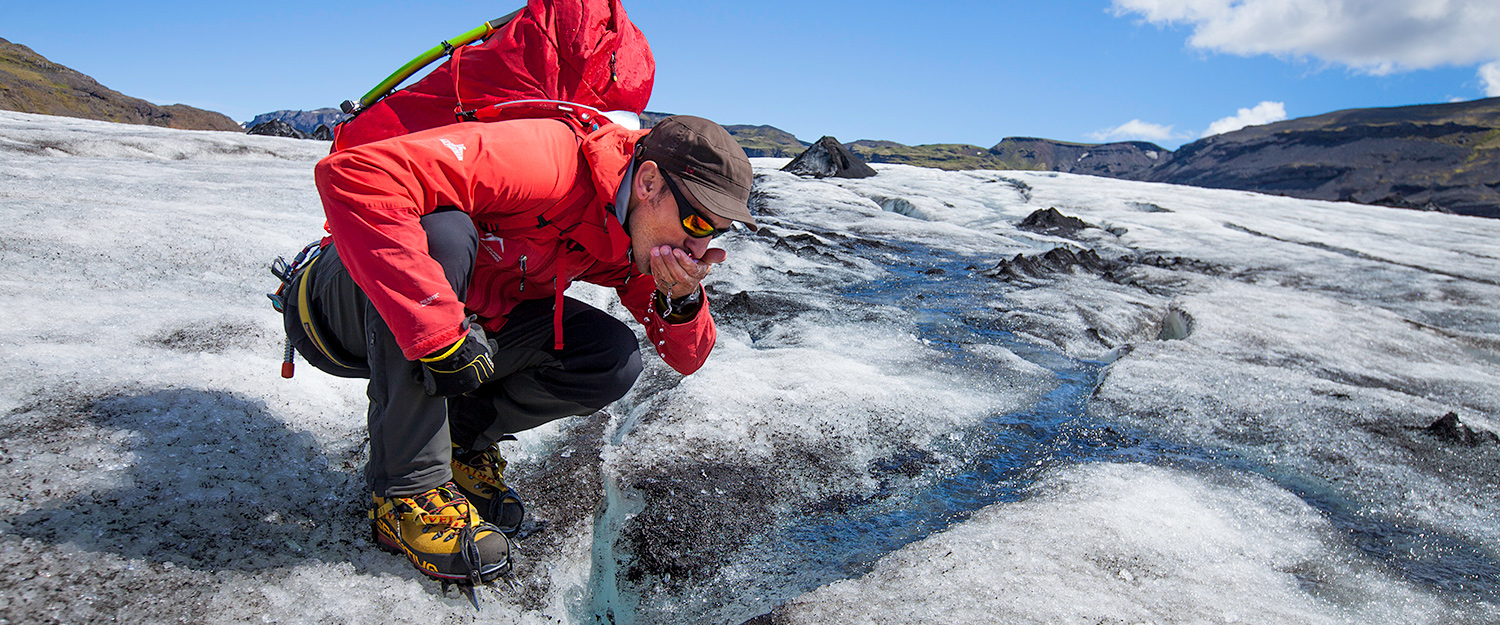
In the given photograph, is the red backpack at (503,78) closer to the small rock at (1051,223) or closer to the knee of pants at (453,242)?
the knee of pants at (453,242)

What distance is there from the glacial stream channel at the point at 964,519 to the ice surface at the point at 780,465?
13mm

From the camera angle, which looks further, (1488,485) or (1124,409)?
(1124,409)

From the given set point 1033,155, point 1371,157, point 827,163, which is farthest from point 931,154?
point 827,163

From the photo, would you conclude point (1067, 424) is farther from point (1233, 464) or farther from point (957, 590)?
point (957, 590)

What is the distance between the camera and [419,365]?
172 centimetres

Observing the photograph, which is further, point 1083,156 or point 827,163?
point 1083,156

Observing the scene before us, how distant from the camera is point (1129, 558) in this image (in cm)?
221

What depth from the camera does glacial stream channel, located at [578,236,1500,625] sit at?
2117mm

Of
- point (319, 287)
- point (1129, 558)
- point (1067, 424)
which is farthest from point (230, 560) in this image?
point (1067, 424)

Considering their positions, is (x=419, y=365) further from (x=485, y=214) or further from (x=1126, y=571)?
(x=1126, y=571)

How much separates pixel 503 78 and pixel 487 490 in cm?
124

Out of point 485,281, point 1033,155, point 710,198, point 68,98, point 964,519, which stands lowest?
point 964,519

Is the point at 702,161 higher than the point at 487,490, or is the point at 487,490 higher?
the point at 702,161

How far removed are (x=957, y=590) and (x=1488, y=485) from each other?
2.63m
